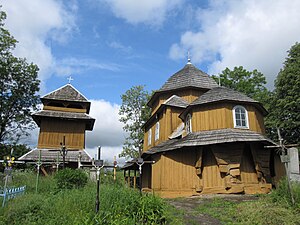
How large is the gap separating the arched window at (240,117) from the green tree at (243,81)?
18.0 metres

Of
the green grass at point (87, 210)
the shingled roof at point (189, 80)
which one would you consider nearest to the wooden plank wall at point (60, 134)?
the shingled roof at point (189, 80)

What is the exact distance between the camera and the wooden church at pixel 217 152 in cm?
1377

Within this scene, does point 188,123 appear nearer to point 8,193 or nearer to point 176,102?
point 176,102

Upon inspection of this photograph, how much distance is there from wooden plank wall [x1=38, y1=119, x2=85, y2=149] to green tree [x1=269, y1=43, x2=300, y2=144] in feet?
60.1

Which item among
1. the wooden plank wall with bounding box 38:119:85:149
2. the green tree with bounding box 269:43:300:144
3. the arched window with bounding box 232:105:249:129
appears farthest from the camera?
the green tree with bounding box 269:43:300:144

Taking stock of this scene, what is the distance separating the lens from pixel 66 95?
2375 centimetres

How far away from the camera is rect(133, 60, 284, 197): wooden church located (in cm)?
1377

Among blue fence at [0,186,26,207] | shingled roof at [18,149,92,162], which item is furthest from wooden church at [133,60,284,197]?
blue fence at [0,186,26,207]

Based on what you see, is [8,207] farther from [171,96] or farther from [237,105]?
[171,96]

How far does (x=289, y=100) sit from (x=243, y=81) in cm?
949

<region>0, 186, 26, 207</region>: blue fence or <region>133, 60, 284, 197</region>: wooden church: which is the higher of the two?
<region>133, 60, 284, 197</region>: wooden church

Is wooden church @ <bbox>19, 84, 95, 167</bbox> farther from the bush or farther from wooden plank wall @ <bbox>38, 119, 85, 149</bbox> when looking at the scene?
A: the bush

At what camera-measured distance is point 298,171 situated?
13.6 meters

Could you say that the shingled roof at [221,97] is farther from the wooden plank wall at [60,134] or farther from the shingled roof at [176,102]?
the wooden plank wall at [60,134]
